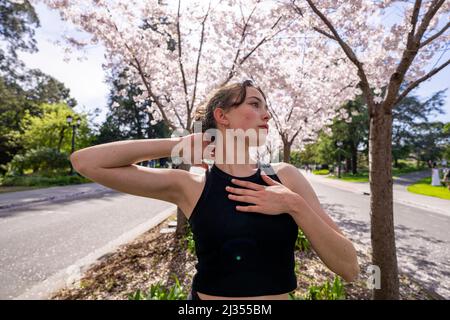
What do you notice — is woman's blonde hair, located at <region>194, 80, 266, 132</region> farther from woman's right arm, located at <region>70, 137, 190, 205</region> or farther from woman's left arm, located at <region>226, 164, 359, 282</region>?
woman's left arm, located at <region>226, 164, 359, 282</region>

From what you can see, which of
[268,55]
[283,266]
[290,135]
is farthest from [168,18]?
[290,135]

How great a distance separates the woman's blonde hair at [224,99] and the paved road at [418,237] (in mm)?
4802

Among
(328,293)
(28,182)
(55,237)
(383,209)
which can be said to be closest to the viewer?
(383,209)

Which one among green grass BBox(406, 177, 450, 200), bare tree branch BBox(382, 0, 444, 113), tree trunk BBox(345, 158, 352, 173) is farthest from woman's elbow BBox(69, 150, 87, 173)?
tree trunk BBox(345, 158, 352, 173)

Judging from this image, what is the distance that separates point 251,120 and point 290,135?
11617mm

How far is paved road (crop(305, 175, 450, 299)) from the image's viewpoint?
4.61 m

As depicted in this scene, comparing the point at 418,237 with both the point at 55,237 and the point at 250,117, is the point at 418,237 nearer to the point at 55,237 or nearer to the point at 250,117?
the point at 250,117

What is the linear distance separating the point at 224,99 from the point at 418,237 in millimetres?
8209

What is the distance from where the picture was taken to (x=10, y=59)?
21.1m

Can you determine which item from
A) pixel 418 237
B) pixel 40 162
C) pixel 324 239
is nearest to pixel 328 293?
pixel 324 239

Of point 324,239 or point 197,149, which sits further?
point 197,149

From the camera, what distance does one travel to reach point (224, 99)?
5.07 ft

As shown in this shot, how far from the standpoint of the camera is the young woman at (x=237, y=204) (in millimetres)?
1246

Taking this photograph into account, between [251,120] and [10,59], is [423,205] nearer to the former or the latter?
[251,120]
